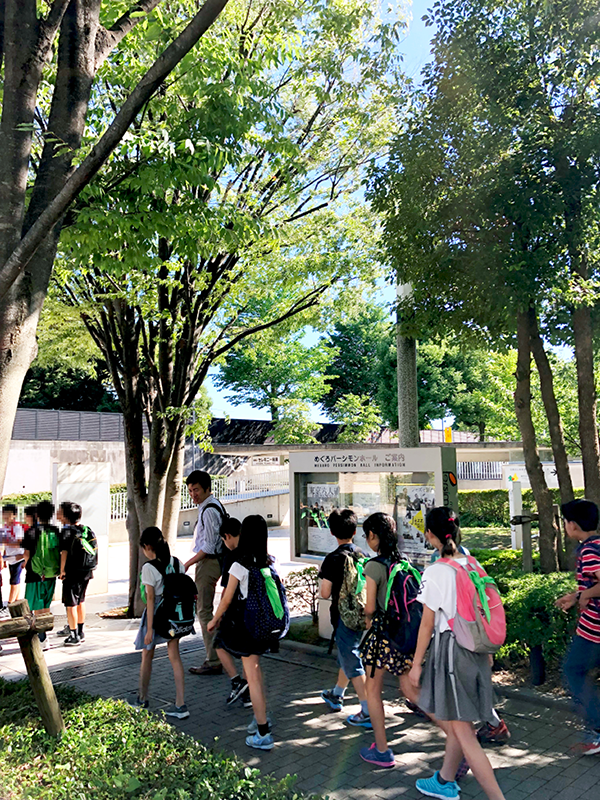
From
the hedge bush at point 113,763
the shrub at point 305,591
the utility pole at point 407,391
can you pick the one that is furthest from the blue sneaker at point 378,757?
the utility pole at point 407,391

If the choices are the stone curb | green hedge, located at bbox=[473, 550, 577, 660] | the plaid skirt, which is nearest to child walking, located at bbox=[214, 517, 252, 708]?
the plaid skirt

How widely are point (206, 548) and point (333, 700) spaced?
187 centimetres

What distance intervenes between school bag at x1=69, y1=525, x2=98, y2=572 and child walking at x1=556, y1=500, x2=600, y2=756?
5.89m

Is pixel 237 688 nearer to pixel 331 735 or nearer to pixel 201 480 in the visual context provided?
pixel 331 735

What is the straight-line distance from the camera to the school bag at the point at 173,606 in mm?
5500

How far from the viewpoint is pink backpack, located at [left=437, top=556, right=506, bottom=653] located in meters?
3.80

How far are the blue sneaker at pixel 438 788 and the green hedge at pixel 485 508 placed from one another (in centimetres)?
2020

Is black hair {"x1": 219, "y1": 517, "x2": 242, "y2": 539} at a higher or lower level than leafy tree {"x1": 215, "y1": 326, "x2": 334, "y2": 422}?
lower

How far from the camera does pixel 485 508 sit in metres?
24.6

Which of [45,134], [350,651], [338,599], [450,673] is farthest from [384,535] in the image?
[45,134]

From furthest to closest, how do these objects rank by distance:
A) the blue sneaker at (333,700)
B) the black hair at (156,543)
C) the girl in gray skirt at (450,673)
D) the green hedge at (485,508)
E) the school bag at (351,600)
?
the green hedge at (485,508), the blue sneaker at (333,700), the black hair at (156,543), the school bag at (351,600), the girl in gray skirt at (450,673)

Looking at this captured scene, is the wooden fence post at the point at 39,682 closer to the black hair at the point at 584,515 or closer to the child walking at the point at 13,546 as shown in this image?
the black hair at the point at 584,515

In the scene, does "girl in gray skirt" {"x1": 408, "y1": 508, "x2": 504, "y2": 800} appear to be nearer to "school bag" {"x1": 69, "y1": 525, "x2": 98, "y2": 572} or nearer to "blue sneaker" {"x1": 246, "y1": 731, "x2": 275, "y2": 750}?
"blue sneaker" {"x1": 246, "y1": 731, "x2": 275, "y2": 750}

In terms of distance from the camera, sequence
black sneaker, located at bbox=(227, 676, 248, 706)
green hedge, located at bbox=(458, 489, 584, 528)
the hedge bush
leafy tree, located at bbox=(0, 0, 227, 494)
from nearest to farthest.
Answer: the hedge bush
leafy tree, located at bbox=(0, 0, 227, 494)
black sneaker, located at bbox=(227, 676, 248, 706)
green hedge, located at bbox=(458, 489, 584, 528)
